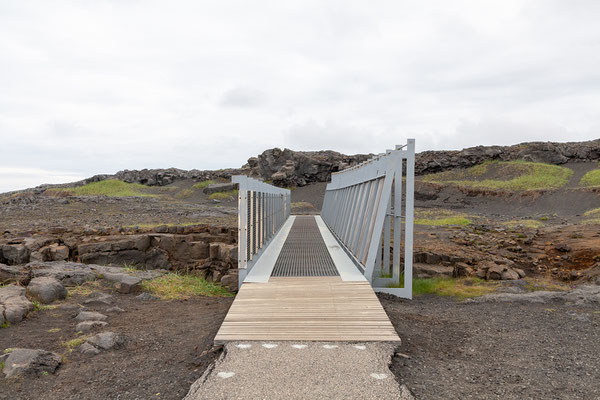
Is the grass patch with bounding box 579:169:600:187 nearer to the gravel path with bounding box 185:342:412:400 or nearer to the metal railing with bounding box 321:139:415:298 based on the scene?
the metal railing with bounding box 321:139:415:298

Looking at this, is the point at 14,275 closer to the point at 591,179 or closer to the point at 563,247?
the point at 563,247

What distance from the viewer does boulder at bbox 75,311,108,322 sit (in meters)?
6.32

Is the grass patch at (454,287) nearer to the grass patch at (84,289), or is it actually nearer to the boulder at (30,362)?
the boulder at (30,362)

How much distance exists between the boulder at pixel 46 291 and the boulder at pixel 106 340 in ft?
7.89

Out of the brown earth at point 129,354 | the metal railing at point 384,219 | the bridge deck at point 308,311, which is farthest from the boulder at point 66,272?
the metal railing at point 384,219

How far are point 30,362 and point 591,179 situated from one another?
145 feet

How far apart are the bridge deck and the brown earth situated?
511 millimetres

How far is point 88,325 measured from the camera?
5.93m

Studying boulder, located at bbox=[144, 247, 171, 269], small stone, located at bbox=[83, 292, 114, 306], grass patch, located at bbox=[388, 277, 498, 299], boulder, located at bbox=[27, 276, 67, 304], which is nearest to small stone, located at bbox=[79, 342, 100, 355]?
small stone, located at bbox=[83, 292, 114, 306]

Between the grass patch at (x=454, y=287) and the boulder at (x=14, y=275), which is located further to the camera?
the grass patch at (x=454, y=287)

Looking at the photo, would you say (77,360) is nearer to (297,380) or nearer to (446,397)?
(297,380)

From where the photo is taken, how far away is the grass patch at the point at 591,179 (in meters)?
36.8

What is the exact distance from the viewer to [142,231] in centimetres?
1507

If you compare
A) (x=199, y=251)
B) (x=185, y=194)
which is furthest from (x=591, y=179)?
(x=185, y=194)
